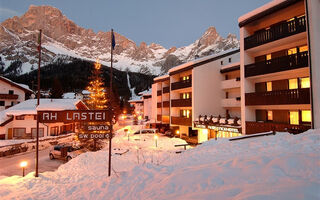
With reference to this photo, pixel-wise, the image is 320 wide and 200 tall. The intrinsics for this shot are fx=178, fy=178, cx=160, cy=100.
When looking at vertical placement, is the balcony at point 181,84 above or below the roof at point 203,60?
below

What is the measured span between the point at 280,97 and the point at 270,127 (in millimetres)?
2943

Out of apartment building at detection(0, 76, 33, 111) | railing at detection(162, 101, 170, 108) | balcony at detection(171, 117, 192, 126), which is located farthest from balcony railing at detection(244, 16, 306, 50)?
apartment building at detection(0, 76, 33, 111)

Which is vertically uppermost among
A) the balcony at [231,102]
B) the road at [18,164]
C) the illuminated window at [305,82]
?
the illuminated window at [305,82]

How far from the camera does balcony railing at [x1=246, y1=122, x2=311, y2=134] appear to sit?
14.6 metres

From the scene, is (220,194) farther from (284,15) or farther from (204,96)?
(204,96)

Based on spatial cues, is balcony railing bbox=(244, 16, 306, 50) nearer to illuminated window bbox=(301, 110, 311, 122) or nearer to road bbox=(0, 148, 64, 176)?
illuminated window bbox=(301, 110, 311, 122)

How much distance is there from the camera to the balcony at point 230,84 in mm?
25445

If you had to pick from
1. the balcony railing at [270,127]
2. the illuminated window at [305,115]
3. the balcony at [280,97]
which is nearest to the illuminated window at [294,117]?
the illuminated window at [305,115]

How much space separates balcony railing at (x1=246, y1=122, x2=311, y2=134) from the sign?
43.4 ft

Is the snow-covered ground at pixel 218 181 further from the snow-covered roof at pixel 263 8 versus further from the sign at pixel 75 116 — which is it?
the snow-covered roof at pixel 263 8

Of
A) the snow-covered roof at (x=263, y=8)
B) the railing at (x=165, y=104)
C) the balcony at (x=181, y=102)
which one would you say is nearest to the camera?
the snow-covered roof at (x=263, y=8)

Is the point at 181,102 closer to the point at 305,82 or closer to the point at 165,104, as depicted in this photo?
the point at 165,104

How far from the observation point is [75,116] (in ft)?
37.2

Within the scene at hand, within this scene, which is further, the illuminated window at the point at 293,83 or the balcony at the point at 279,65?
the illuminated window at the point at 293,83
